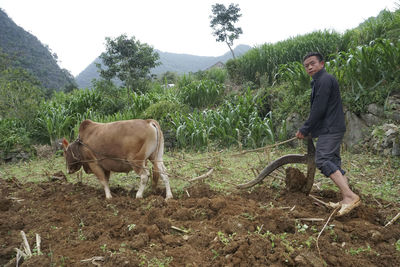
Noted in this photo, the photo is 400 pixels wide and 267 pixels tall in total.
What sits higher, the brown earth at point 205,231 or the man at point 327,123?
the man at point 327,123

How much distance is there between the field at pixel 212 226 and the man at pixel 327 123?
0.38 m

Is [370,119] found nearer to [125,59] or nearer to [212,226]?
[212,226]

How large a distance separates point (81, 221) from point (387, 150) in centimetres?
452

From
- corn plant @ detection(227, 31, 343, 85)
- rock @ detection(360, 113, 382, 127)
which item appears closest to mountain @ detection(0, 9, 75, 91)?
corn plant @ detection(227, 31, 343, 85)

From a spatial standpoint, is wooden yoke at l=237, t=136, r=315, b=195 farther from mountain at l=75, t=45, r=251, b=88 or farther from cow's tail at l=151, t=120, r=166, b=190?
mountain at l=75, t=45, r=251, b=88

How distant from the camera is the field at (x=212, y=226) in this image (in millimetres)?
2029

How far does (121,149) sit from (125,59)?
1395cm

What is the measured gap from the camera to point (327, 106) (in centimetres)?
283

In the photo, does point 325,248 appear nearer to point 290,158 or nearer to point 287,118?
point 290,158

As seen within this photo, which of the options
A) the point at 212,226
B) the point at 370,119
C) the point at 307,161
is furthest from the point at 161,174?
the point at 370,119

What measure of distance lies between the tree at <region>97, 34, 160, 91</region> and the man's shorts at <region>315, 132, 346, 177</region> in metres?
14.3

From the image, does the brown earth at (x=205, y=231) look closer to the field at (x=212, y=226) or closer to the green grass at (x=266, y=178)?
the field at (x=212, y=226)

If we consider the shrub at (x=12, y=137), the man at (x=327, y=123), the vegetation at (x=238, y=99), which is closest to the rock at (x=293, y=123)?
the vegetation at (x=238, y=99)

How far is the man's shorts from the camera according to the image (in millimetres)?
2730
